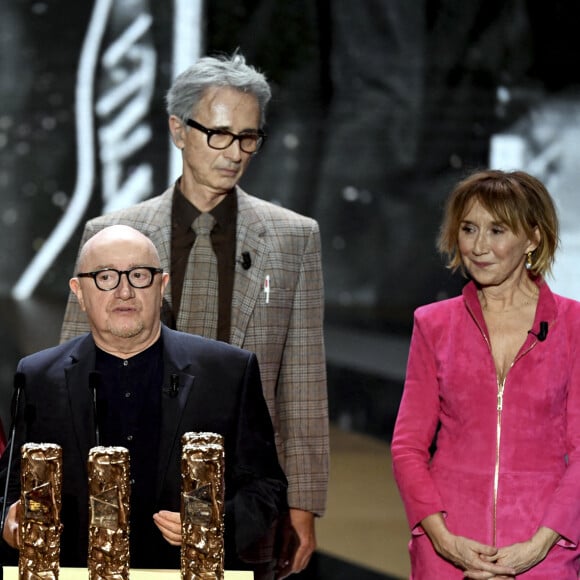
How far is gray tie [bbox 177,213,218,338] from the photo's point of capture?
10.7 ft

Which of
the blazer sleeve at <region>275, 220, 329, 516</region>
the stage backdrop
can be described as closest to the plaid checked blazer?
the blazer sleeve at <region>275, 220, 329, 516</region>

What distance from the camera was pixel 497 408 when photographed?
9.39 ft

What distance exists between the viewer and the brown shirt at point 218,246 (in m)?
3.27

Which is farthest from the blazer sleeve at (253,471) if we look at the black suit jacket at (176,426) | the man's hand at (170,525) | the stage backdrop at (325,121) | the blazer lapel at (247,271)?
the stage backdrop at (325,121)

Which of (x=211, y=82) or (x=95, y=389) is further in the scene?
(x=211, y=82)

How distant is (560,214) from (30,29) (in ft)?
7.83

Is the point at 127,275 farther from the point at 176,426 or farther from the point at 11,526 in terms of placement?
the point at 11,526

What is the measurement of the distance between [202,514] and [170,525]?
19cm

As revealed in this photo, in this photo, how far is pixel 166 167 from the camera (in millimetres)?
5125

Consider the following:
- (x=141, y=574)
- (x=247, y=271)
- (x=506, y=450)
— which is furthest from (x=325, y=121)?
(x=141, y=574)

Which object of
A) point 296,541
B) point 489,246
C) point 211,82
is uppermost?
point 211,82

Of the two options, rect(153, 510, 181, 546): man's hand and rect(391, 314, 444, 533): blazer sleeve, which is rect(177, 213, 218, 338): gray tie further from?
rect(153, 510, 181, 546): man's hand

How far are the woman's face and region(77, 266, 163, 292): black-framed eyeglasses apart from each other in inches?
30.9

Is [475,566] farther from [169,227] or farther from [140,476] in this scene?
[169,227]
